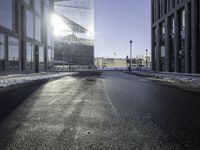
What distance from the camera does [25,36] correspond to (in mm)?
44844

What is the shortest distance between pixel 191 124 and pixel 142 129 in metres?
1.44

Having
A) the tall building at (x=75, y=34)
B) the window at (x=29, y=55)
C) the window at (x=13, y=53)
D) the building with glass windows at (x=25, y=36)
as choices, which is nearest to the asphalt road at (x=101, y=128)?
the building with glass windows at (x=25, y=36)

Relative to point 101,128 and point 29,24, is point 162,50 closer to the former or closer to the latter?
point 29,24

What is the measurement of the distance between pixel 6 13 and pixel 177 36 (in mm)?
27513

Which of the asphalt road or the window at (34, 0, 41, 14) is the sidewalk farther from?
the window at (34, 0, 41, 14)

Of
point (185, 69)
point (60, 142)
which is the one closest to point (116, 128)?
point (60, 142)

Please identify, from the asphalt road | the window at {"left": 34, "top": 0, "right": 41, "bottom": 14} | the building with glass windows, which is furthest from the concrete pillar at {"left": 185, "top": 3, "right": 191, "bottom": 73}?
the asphalt road

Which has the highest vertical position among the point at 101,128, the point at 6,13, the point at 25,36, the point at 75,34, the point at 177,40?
the point at 75,34

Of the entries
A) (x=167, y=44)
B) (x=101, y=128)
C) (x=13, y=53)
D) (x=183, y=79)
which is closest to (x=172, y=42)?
(x=167, y=44)

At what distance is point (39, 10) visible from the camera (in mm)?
55969

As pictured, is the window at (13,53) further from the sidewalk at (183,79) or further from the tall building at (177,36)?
the tall building at (177,36)

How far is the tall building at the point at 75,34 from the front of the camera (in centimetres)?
11325

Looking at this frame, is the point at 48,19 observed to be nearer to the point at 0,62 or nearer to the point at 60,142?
the point at 0,62

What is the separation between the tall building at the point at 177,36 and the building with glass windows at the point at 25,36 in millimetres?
23795
